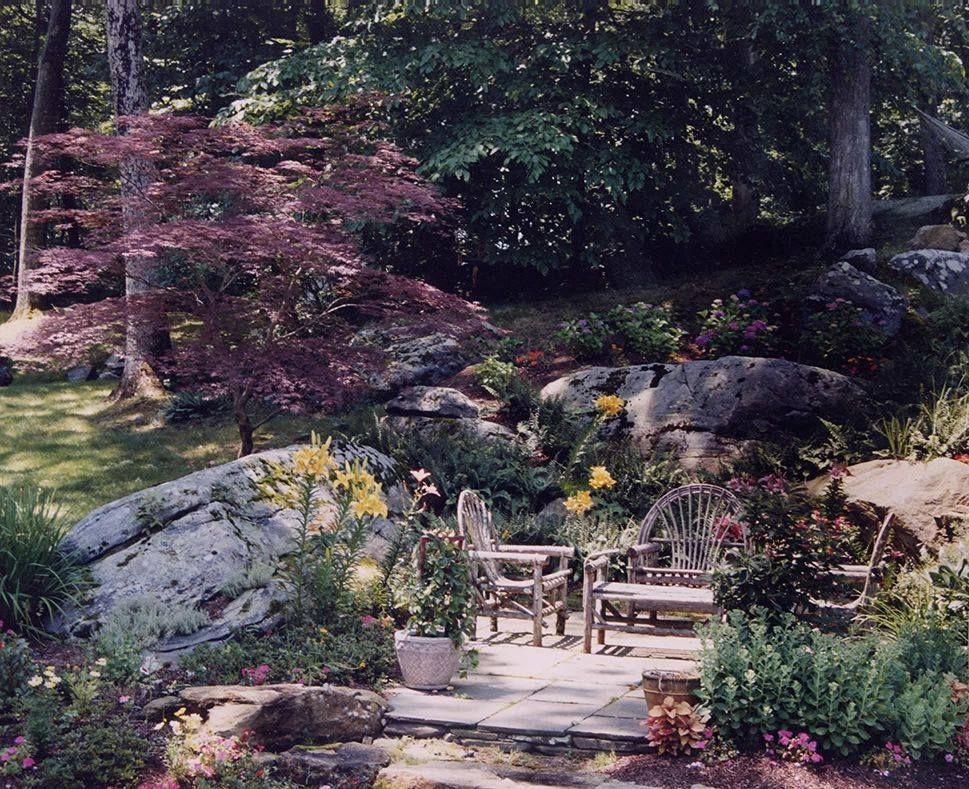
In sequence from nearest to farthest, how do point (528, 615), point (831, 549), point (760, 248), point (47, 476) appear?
point (831, 549) < point (528, 615) < point (47, 476) < point (760, 248)

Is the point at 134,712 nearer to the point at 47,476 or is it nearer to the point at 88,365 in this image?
the point at 47,476

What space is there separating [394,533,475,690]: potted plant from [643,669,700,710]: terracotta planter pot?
121 cm

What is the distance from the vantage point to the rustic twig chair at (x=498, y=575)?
6922 mm

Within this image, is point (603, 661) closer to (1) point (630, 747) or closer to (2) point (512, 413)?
(1) point (630, 747)

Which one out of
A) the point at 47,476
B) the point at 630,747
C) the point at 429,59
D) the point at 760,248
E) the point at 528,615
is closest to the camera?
the point at 630,747

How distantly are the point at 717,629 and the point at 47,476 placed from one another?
300 inches

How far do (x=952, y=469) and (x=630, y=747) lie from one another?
378cm

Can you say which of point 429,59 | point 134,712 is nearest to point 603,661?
point 134,712

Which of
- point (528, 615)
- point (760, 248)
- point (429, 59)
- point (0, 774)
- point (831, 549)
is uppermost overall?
point (429, 59)

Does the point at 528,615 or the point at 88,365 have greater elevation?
the point at 88,365

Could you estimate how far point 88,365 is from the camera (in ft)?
49.1

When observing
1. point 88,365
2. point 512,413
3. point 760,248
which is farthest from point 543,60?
point 88,365

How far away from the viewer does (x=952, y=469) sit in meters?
7.43

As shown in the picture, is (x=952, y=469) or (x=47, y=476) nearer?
(x=952, y=469)
